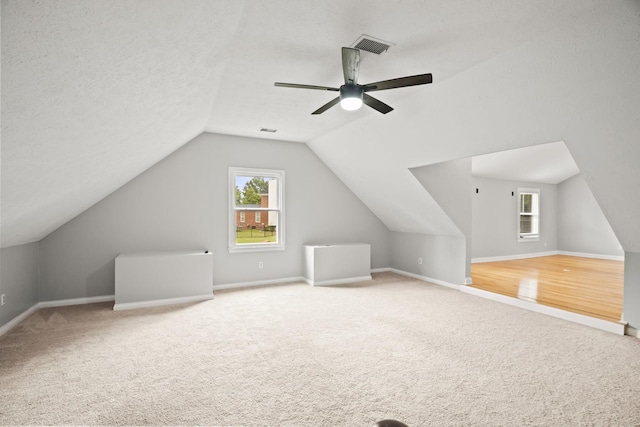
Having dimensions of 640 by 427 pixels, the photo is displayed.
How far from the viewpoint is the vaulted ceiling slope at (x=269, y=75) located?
1.47 meters

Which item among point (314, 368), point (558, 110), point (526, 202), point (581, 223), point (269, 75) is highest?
point (269, 75)

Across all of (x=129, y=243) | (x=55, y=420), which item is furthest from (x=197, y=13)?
(x=129, y=243)

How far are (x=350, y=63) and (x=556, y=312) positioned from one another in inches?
152

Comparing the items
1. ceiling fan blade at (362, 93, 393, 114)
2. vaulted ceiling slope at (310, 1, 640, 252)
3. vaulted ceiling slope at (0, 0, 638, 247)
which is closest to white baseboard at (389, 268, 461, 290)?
vaulted ceiling slope at (310, 1, 640, 252)

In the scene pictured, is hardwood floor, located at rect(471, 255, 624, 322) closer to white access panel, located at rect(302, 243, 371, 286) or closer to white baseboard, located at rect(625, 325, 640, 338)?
white baseboard, located at rect(625, 325, 640, 338)

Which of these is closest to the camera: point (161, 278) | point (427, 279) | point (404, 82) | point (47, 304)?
point (404, 82)

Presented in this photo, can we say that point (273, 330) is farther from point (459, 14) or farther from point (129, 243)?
point (459, 14)

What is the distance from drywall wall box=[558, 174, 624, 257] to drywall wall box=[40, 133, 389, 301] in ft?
20.5

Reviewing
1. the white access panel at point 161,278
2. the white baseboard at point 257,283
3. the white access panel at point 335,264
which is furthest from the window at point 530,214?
the white access panel at point 161,278

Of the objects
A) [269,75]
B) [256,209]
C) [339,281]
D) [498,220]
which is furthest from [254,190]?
[498,220]

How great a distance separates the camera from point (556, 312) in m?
3.90

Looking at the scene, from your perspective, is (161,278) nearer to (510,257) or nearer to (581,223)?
(510,257)

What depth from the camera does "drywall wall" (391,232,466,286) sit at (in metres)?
5.46

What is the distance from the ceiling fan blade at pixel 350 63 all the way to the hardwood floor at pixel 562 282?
3839 mm
